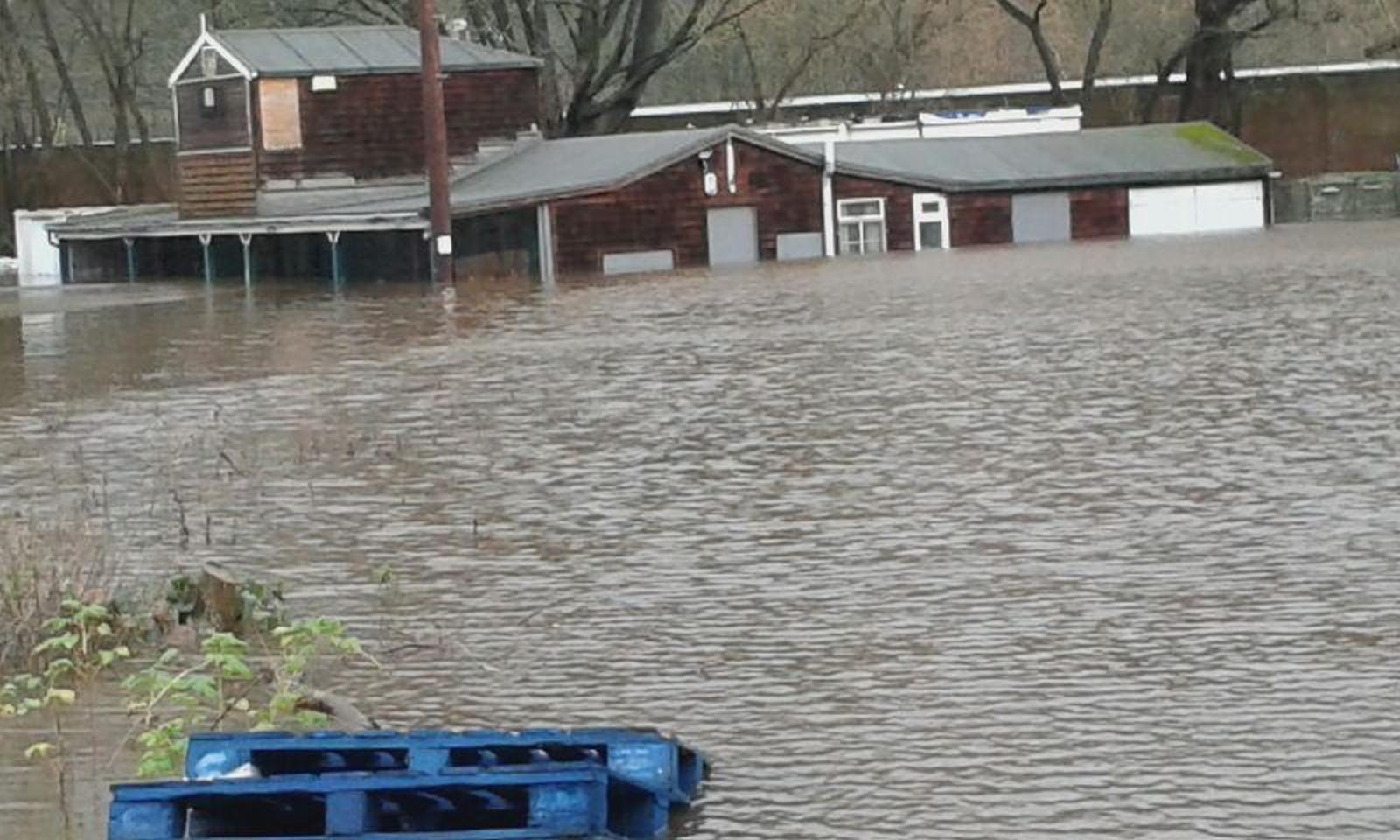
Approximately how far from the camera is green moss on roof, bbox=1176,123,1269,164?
62.0 metres

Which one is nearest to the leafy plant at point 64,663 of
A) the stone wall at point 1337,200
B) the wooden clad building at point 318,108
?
the wooden clad building at point 318,108

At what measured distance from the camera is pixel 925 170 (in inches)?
2325

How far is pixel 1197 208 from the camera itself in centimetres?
6147

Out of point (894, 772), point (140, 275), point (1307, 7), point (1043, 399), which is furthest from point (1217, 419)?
point (1307, 7)

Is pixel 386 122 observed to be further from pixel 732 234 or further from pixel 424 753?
pixel 424 753

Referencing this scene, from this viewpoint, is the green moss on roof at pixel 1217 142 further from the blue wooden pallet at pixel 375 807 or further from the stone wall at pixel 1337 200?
the blue wooden pallet at pixel 375 807

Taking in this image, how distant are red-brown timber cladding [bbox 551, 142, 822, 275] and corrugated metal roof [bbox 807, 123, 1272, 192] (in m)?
1.21

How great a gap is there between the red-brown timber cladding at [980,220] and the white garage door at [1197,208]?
3056 millimetres

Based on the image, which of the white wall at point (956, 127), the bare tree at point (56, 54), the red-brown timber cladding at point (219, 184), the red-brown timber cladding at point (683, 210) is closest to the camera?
the red-brown timber cladding at point (683, 210)

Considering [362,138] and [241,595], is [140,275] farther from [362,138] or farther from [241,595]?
[241,595]

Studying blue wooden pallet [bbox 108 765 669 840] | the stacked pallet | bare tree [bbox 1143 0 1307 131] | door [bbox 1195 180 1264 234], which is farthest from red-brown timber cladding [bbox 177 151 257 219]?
blue wooden pallet [bbox 108 765 669 840]

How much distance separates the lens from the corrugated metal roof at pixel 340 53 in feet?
190

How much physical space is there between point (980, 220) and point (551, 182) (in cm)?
1033

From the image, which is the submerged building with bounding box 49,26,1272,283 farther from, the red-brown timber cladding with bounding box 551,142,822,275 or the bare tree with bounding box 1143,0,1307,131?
the bare tree with bounding box 1143,0,1307,131
